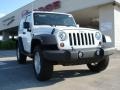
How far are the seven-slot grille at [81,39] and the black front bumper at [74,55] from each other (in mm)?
249

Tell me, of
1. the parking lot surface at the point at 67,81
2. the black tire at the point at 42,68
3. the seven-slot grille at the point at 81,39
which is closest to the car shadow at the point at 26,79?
the parking lot surface at the point at 67,81

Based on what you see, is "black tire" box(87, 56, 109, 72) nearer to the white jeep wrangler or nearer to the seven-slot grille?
the white jeep wrangler

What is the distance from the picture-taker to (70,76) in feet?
27.7

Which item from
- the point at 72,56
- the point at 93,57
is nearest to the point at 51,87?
the point at 72,56

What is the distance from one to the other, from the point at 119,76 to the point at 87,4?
14.2m

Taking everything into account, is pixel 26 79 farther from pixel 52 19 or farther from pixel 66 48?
pixel 52 19

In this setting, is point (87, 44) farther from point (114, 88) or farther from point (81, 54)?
point (114, 88)

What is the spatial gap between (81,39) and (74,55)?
65 centimetres

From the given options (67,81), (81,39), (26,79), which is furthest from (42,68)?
(81,39)

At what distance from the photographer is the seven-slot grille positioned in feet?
24.9

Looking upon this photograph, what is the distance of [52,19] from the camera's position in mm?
9703

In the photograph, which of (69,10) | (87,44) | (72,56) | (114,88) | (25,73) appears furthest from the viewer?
(69,10)

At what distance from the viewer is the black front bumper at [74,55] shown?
7109mm

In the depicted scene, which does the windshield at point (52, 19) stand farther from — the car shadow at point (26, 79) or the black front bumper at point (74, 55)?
the black front bumper at point (74, 55)
